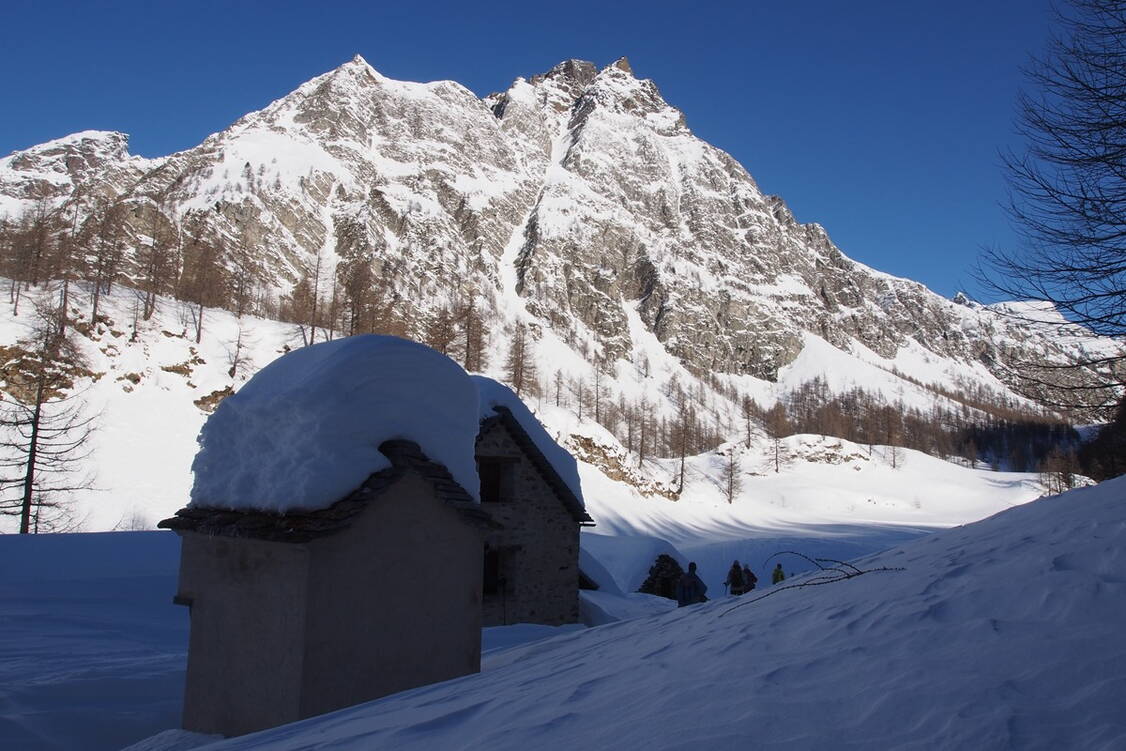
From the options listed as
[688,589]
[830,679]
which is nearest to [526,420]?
[688,589]

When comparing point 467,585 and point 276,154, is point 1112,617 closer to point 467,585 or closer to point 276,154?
point 467,585

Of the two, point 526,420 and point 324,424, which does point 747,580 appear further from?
point 324,424

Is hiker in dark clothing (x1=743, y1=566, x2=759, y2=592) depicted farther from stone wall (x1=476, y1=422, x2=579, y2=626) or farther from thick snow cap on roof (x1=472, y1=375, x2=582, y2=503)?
thick snow cap on roof (x1=472, y1=375, x2=582, y2=503)

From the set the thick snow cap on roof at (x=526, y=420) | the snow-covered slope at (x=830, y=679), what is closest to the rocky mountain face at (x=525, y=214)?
the thick snow cap on roof at (x=526, y=420)

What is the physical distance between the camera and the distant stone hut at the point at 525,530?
1494 cm

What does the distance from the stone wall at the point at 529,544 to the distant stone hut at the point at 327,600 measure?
685cm

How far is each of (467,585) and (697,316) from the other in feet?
435

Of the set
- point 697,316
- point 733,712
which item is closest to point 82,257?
point 733,712

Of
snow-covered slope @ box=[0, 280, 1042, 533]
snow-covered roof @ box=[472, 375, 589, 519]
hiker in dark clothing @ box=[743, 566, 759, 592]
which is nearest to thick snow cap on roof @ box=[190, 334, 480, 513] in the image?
snow-covered roof @ box=[472, 375, 589, 519]

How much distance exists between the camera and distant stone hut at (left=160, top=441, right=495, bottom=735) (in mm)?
6551

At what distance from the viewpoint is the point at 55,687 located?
7.80 metres

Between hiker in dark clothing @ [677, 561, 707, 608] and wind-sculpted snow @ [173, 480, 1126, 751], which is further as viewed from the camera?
hiker in dark clothing @ [677, 561, 707, 608]

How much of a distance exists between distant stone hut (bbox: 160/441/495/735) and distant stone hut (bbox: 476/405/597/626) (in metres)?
6.84

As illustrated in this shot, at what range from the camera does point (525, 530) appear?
1549cm
